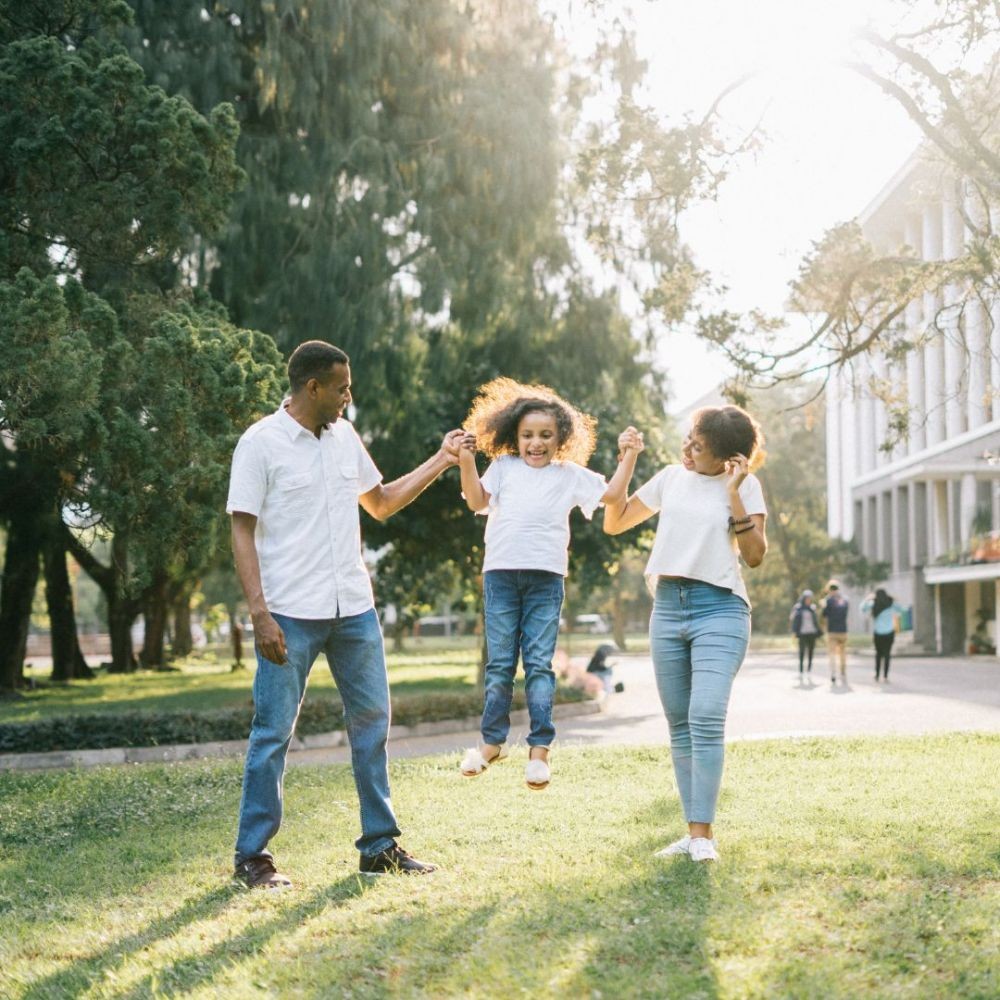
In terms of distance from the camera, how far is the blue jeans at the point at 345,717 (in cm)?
556

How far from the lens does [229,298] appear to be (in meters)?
18.1

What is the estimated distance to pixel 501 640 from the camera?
6.26 meters

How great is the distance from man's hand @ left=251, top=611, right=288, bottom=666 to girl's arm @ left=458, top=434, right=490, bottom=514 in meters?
1.15

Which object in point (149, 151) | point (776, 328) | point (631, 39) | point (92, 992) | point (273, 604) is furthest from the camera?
point (631, 39)

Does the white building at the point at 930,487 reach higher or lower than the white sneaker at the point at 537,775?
higher

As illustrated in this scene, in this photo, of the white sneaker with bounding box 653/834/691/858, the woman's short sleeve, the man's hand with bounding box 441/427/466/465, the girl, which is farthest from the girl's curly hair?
the white sneaker with bounding box 653/834/691/858

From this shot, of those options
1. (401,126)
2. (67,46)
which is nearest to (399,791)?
(67,46)

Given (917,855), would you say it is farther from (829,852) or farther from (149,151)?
(149,151)

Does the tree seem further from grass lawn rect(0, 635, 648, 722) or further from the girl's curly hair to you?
grass lawn rect(0, 635, 648, 722)

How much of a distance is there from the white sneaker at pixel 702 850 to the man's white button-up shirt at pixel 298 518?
173 cm

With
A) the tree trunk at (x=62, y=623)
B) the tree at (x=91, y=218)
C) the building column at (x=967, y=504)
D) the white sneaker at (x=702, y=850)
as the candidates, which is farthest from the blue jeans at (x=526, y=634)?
the building column at (x=967, y=504)

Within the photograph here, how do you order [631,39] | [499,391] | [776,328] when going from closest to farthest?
[499,391], [776,328], [631,39]

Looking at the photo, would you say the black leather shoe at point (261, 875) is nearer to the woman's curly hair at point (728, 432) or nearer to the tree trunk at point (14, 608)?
the woman's curly hair at point (728, 432)

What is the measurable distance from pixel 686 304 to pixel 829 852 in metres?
7.58
